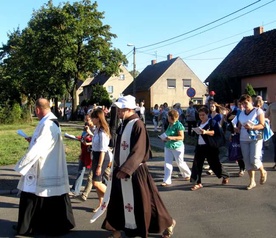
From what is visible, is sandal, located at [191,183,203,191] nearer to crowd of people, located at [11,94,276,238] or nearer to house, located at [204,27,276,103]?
crowd of people, located at [11,94,276,238]

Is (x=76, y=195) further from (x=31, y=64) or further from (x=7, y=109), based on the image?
(x=31, y=64)

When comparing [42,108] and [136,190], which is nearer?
[136,190]

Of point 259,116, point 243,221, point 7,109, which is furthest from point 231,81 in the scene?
point 243,221

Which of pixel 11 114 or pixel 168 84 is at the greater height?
pixel 168 84

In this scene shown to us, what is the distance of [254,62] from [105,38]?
16.8 m

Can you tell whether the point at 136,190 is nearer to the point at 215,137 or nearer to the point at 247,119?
the point at 215,137

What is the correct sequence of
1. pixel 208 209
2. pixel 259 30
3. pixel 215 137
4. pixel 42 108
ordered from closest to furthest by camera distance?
pixel 42 108 < pixel 208 209 < pixel 215 137 < pixel 259 30

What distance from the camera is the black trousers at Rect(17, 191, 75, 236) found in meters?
5.37

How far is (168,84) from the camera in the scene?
55406mm

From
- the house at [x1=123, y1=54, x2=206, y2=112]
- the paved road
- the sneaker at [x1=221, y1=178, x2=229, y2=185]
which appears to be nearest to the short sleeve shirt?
the paved road

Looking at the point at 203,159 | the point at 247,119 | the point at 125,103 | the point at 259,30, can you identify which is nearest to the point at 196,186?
the point at 203,159

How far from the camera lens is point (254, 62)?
1319 inches

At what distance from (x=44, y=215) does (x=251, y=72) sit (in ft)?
97.1

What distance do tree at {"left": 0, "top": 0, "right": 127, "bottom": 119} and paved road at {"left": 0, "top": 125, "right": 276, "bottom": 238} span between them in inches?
1287
